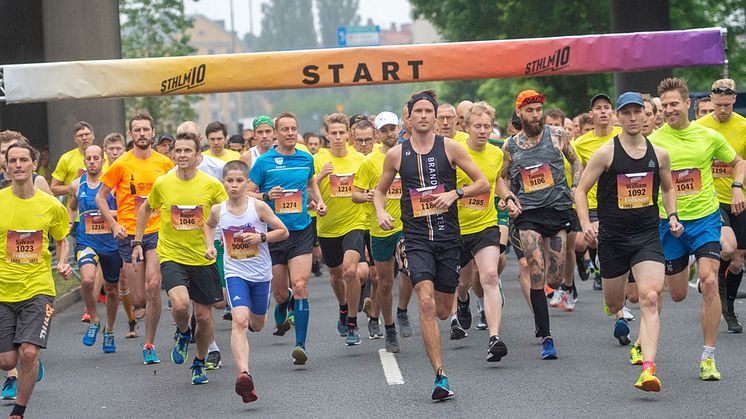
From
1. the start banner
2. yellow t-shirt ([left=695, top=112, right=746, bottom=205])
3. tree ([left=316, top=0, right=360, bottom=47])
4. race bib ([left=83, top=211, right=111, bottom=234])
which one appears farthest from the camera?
tree ([left=316, top=0, right=360, bottom=47])

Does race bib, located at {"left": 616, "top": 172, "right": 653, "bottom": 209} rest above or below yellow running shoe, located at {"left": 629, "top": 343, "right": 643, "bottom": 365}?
above

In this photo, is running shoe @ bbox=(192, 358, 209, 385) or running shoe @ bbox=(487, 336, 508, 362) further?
running shoe @ bbox=(192, 358, 209, 385)

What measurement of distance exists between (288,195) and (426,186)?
104 inches

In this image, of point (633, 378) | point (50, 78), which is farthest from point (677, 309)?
point (50, 78)

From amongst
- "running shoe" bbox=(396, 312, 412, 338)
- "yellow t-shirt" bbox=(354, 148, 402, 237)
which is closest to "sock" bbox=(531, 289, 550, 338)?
"yellow t-shirt" bbox=(354, 148, 402, 237)

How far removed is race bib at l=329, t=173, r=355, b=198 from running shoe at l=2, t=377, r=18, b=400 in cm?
395

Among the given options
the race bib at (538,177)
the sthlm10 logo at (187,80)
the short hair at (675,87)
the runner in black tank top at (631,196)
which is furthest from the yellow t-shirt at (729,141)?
the sthlm10 logo at (187,80)

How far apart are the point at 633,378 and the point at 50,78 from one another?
7.81 metres

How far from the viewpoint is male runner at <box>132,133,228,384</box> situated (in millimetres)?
11523

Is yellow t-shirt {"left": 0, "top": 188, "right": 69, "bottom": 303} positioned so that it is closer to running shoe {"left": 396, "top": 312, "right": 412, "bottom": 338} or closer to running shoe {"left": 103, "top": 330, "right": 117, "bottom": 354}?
running shoe {"left": 103, "top": 330, "right": 117, "bottom": 354}

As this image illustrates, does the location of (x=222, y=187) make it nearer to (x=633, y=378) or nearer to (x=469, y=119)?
(x=469, y=119)

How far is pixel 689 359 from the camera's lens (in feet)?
37.3

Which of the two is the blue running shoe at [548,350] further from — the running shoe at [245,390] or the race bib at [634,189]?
the running shoe at [245,390]

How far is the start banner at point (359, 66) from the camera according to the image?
51.0 ft
